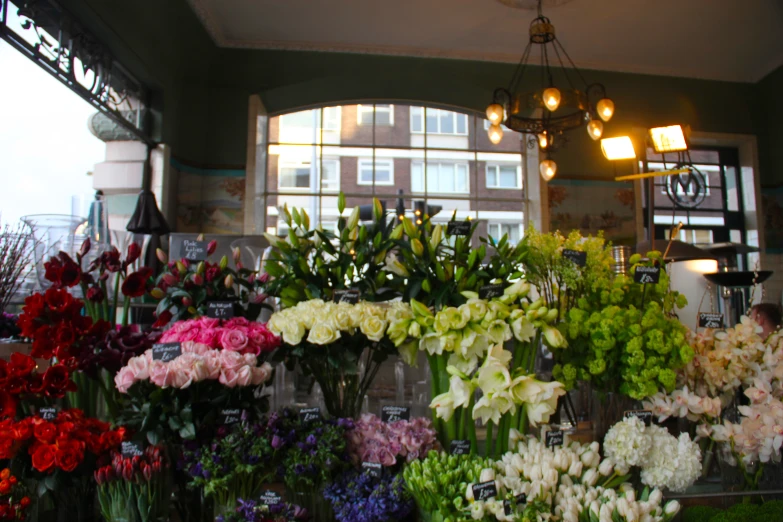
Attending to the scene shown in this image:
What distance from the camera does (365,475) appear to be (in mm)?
1391

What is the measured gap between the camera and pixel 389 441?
148 centimetres

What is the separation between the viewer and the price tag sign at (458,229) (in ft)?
5.82

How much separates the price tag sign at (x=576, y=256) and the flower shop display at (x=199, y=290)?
2.76 ft

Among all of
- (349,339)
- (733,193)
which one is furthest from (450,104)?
(349,339)

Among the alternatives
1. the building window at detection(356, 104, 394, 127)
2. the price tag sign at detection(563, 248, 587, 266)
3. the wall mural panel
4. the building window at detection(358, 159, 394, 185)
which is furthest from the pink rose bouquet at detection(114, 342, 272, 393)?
the building window at detection(356, 104, 394, 127)

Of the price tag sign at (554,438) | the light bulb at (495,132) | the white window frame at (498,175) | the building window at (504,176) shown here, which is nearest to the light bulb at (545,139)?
the light bulb at (495,132)

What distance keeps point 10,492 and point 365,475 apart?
76 cm

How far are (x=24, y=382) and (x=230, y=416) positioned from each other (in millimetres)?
510

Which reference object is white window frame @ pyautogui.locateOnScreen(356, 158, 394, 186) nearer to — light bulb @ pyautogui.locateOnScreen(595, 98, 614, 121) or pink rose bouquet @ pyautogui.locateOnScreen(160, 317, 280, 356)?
light bulb @ pyautogui.locateOnScreen(595, 98, 614, 121)

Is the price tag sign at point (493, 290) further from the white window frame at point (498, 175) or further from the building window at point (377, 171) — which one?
the white window frame at point (498, 175)

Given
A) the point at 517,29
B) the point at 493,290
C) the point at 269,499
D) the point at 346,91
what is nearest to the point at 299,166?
the point at 346,91

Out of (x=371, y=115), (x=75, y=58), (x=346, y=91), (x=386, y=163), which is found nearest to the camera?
(x=75, y=58)

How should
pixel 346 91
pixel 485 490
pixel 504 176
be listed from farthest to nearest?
pixel 504 176 < pixel 346 91 < pixel 485 490

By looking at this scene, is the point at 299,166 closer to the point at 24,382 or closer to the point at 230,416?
the point at 24,382
